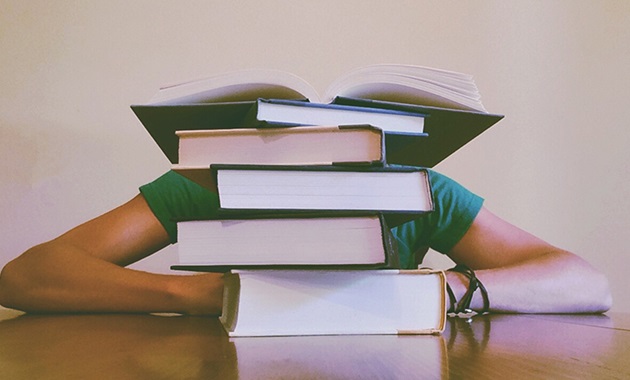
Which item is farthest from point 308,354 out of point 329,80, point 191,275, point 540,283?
point 329,80

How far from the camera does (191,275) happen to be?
82 cm

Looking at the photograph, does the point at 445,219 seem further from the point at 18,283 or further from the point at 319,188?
the point at 18,283

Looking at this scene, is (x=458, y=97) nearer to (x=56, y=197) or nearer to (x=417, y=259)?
(x=417, y=259)

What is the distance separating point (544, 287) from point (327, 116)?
0.49 metres

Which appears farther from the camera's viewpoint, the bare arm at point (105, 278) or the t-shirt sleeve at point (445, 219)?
the t-shirt sleeve at point (445, 219)

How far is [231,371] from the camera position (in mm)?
342

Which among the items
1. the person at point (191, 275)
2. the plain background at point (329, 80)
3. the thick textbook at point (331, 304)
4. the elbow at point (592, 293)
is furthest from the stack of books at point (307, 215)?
the plain background at point (329, 80)

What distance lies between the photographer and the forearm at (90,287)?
0.76m

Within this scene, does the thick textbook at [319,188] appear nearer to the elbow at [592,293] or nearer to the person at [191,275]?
the person at [191,275]

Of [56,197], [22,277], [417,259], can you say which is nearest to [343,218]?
[22,277]

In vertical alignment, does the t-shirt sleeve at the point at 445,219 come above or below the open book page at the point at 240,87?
below

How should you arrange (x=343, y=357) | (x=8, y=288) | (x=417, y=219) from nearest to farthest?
(x=343, y=357)
(x=8, y=288)
(x=417, y=219)

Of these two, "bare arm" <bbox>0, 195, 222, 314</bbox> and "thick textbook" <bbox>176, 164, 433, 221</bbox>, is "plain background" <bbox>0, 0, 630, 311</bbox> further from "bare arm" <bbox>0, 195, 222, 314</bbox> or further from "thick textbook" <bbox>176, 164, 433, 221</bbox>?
"thick textbook" <bbox>176, 164, 433, 221</bbox>

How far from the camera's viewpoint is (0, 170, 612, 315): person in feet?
2.64
